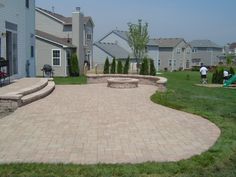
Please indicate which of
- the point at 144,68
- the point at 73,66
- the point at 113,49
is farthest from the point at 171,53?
the point at 144,68

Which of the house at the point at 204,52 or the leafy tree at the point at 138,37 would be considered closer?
the leafy tree at the point at 138,37

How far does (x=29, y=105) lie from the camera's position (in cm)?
1165

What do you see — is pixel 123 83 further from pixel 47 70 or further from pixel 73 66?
pixel 73 66

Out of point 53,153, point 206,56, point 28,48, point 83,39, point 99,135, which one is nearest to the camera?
point 53,153

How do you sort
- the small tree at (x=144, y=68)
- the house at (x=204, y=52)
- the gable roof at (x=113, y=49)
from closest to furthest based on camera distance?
the small tree at (x=144, y=68)
the gable roof at (x=113, y=49)
the house at (x=204, y=52)

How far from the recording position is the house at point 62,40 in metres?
34.3

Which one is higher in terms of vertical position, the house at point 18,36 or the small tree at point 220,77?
the house at point 18,36

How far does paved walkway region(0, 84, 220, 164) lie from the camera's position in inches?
249

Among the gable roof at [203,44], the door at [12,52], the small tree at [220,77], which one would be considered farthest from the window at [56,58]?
the gable roof at [203,44]

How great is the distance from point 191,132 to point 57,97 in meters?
7.25

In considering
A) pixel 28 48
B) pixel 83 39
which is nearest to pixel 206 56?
pixel 83 39

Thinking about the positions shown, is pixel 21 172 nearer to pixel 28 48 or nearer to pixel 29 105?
pixel 29 105

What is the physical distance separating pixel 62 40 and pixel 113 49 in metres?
22.3

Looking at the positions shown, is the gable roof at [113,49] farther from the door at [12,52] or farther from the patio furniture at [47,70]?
the door at [12,52]
